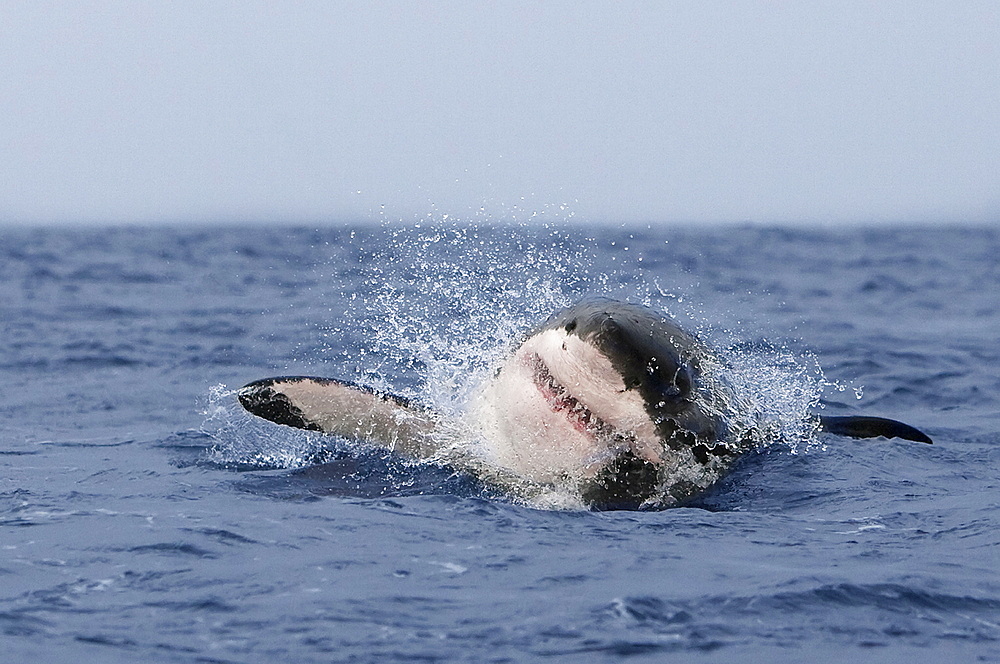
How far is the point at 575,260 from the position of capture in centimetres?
3041

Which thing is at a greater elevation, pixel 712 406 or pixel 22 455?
pixel 712 406

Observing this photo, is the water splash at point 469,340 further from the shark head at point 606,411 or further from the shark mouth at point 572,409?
the shark mouth at point 572,409

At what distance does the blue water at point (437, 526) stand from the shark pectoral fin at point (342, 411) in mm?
206

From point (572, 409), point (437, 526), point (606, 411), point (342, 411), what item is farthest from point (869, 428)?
point (342, 411)

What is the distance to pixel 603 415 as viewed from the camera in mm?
7938

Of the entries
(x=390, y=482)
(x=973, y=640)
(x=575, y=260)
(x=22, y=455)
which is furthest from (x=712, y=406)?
(x=575, y=260)

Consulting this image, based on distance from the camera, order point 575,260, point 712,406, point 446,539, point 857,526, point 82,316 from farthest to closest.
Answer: point 575,260 → point 82,316 → point 712,406 → point 857,526 → point 446,539

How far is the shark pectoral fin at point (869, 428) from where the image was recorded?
948 cm

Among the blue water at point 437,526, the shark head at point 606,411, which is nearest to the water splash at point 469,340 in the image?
the blue water at point 437,526

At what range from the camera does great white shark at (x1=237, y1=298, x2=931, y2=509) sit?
7930 millimetres

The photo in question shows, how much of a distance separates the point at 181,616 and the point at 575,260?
24943 mm

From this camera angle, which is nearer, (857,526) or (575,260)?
(857,526)

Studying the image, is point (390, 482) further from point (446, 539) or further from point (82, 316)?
point (82, 316)

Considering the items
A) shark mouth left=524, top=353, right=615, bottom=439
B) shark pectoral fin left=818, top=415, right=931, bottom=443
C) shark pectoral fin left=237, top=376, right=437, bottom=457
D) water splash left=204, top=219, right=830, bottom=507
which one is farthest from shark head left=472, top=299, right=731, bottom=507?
shark pectoral fin left=818, top=415, right=931, bottom=443
